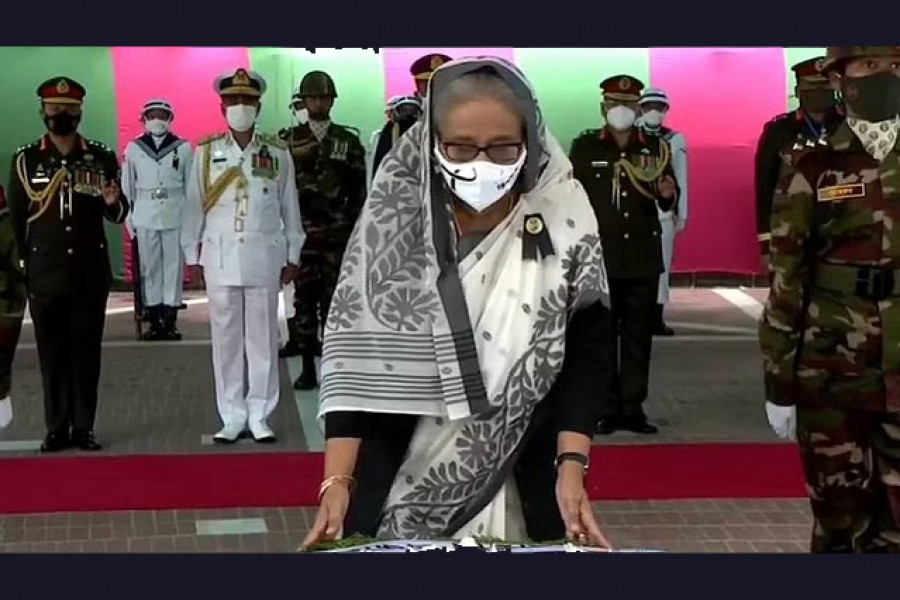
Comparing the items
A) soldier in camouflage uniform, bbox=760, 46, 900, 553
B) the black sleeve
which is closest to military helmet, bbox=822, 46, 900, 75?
soldier in camouflage uniform, bbox=760, 46, 900, 553

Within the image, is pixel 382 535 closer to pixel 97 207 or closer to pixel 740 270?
pixel 740 270

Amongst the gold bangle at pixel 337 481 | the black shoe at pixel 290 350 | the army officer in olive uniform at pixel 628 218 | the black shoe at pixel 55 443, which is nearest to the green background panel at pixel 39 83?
the black shoe at pixel 55 443

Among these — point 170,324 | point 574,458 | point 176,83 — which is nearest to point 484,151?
point 574,458

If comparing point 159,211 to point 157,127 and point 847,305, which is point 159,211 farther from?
point 847,305

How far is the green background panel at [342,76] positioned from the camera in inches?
142

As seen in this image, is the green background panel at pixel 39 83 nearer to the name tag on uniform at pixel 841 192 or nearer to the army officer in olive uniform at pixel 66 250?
the army officer in olive uniform at pixel 66 250

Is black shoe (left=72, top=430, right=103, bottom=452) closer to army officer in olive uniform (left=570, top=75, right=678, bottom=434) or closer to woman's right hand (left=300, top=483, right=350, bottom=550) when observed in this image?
army officer in olive uniform (left=570, top=75, right=678, bottom=434)

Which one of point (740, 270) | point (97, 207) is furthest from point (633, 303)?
point (97, 207)

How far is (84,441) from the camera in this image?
464 centimetres

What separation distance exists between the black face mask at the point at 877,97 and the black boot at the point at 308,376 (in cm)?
273

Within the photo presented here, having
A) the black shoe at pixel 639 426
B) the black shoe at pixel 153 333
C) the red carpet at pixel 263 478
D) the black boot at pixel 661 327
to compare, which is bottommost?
the red carpet at pixel 263 478

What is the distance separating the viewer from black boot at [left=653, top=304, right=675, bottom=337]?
472cm

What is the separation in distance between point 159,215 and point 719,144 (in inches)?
78.3

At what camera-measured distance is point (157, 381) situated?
4.68 m
